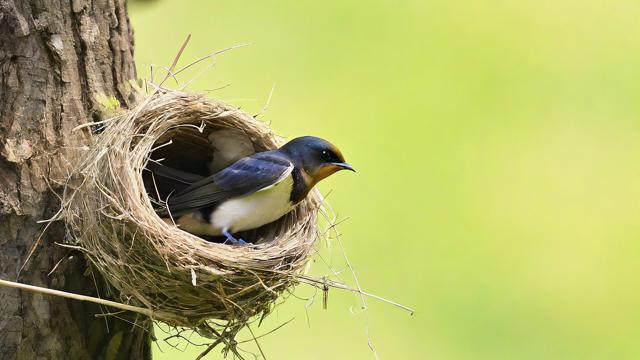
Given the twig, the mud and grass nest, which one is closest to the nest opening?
the mud and grass nest

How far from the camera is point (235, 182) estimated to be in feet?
11.7

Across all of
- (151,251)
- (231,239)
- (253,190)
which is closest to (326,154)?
(253,190)

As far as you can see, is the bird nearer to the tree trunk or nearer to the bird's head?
the bird's head

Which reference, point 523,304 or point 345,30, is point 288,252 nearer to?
point 523,304

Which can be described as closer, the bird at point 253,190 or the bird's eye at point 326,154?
the bird at point 253,190

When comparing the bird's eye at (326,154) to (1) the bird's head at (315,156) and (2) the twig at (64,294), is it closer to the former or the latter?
(1) the bird's head at (315,156)

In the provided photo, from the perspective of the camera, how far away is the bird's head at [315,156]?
361 cm

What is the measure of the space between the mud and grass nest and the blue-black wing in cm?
27

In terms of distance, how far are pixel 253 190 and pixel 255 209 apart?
0.23 ft

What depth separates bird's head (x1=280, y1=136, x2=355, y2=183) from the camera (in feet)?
11.8

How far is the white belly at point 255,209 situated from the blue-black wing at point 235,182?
0.09 feet

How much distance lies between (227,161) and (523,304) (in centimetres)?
349

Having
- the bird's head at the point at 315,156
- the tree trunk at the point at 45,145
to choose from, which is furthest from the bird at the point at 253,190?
the tree trunk at the point at 45,145

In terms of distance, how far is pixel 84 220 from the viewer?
3.11 metres
